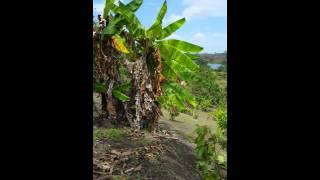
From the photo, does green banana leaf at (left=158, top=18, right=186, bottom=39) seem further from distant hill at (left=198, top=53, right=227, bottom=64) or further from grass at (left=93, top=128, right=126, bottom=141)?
distant hill at (left=198, top=53, right=227, bottom=64)

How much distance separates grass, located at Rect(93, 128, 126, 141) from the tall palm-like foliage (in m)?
0.27

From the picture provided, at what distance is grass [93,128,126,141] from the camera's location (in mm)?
3652

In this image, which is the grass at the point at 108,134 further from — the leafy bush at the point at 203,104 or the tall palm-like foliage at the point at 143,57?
the leafy bush at the point at 203,104

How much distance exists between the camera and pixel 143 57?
425cm

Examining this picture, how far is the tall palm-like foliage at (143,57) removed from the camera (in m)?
4.15

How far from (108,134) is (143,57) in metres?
0.95

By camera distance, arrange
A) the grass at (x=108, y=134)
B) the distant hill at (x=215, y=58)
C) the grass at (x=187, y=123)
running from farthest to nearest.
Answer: the distant hill at (x=215, y=58) < the grass at (x=187, y=123) < the grass at (x=108, y=134)

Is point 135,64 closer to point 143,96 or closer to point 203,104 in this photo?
point 143,96

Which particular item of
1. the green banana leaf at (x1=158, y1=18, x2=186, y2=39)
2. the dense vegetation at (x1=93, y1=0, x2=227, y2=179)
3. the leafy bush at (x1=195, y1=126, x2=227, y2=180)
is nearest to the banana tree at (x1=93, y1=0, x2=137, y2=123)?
the dense vegetation at (x1=93, y1=0, x2=227, y2=179)

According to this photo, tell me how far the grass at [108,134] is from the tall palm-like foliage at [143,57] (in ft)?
0.89

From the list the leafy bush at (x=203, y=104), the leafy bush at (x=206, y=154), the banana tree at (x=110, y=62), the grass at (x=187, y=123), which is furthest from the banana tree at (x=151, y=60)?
the leafy bush at (x=203, y=104)

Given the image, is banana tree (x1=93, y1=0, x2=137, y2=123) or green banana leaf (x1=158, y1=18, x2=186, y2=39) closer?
banana tree (x1=93, y1=0, x2=137, y2=123)
